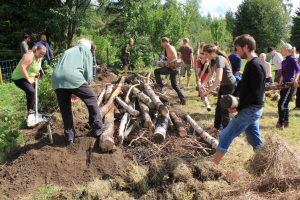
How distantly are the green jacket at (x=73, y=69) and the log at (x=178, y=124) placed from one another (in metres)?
1.96

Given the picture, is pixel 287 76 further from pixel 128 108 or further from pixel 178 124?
pixel 128 108

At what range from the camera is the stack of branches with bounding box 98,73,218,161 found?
235 inches

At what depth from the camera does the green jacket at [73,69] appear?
542cm

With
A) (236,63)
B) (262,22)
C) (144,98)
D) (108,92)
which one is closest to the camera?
(236,63)

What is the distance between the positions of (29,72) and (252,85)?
185 inches

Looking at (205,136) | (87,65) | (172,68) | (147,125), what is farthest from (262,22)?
(87,65)

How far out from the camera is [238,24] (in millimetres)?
37875

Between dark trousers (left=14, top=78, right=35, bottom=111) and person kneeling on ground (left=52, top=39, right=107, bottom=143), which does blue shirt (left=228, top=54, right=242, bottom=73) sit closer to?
person kneeling on ground (left=52, top=39, right=107, bottom=143)

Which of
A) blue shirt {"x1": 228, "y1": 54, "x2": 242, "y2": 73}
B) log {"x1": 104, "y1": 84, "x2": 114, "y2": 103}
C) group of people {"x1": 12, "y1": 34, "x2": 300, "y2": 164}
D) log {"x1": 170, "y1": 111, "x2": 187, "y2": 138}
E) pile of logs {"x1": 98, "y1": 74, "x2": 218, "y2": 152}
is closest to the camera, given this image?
group of people {"x1": 12, "y1": 34, "x2": 300, "y2": 164}

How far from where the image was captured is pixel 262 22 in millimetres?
36625

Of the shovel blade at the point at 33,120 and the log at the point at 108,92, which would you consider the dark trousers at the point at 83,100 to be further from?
the log at the point at 108,92

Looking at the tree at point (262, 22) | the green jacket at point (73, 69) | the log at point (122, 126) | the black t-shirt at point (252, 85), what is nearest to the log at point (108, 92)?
the log at point (122, 126)

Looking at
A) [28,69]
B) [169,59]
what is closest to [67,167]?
[28,69]

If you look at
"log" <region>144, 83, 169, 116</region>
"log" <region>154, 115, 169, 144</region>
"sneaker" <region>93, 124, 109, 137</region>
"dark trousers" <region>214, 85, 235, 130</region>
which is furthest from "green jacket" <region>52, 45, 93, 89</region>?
"dark trousers" <region>214, 85, 235, 130</region>
